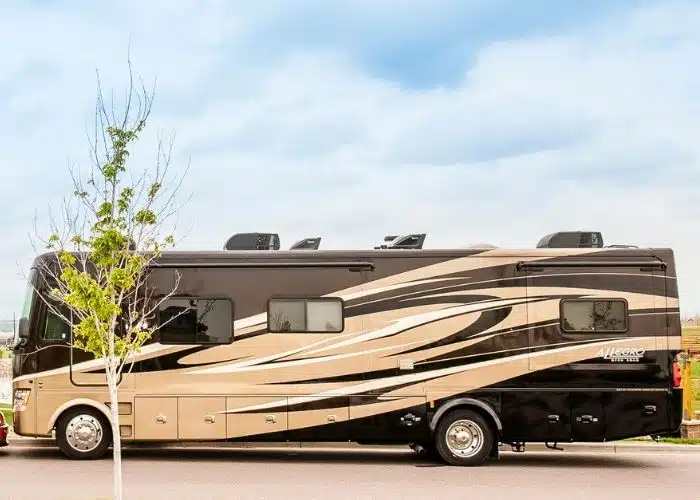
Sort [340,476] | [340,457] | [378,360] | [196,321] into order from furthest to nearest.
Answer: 1. [340,457]
2. [196,321]
3. [378,360]
4. [340,476]

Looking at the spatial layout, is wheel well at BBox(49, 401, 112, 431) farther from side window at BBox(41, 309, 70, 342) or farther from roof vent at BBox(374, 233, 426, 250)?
roof vent at BBox(374, 233, 426, 250)

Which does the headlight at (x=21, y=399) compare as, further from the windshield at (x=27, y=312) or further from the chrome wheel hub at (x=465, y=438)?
the chrome wheel hub at (x=465, y=438)

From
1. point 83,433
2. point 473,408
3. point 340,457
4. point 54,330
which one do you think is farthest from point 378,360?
point 54,330

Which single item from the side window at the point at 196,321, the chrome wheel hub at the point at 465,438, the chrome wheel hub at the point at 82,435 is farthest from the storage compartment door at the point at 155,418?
the chrome wheel hub at the point at 465,438

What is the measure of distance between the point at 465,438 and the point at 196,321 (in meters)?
4.35

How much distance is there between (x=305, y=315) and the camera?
1300 centimetres

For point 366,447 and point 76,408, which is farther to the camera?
point 366,447

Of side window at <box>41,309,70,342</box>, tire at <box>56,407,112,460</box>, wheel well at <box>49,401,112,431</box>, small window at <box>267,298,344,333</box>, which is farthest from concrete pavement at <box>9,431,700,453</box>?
small window at <box>267,298,344,333</box>

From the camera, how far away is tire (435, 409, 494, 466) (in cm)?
1284


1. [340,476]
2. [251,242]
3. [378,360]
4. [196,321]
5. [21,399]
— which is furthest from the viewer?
[251,242]

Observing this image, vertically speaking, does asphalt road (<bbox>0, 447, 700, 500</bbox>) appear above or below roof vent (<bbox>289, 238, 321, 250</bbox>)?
below

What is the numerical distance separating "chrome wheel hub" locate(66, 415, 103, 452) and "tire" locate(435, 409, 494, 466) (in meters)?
5.07

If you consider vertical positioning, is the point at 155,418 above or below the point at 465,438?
above

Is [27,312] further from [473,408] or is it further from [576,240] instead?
[576,240]
